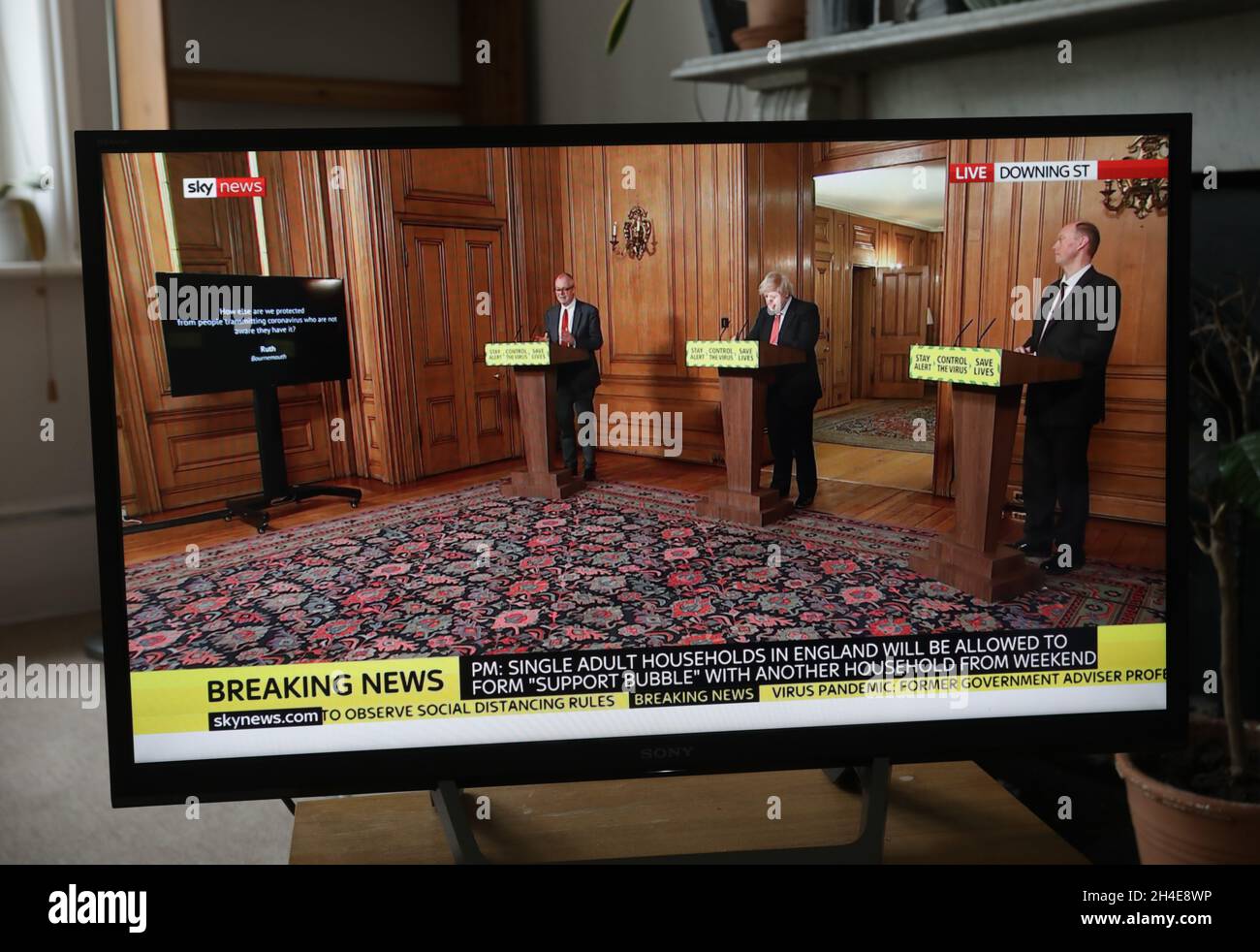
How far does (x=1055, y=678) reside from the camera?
3.61 feet

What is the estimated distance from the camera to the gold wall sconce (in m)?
1.06

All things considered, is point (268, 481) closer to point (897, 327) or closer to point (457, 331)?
Result: point (457, 331)

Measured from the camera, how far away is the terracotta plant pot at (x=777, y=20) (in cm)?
252

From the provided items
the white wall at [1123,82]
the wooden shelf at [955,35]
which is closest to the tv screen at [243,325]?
the wooden shelf at [955,35]

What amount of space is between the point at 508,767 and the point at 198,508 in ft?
1.44

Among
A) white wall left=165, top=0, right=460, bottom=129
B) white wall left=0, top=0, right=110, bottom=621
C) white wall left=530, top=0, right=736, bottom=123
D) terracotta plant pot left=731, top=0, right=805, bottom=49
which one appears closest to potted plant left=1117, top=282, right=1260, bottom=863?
terracotta plant pot left=731, top=0, right=805, bottom=49

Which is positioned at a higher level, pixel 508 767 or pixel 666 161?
pixel 666 161

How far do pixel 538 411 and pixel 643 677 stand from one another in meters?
0.32

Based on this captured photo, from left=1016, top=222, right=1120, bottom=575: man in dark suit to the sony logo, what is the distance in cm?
45

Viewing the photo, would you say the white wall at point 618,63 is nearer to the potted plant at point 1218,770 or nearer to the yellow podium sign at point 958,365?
the potted plant at point 1218,770

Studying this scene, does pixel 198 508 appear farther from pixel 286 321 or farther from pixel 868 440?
pixel 868 440

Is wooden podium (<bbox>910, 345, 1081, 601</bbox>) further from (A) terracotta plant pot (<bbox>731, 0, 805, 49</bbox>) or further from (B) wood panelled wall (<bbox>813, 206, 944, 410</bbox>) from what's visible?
(A) terracotta plant pot (<bbox>731, 0, 805, 49</bbox>)

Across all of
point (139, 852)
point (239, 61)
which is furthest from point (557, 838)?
point (239, 61)

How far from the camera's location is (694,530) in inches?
43.1
